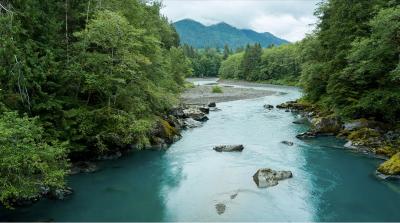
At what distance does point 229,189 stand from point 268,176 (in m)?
2.90

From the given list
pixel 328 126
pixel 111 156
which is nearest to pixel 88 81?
pixel 111 156

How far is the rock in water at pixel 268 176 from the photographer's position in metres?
24.0

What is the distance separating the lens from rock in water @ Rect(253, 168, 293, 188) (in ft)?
78.8

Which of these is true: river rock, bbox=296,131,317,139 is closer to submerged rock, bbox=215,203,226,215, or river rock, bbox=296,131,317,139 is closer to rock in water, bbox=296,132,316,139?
rock in water, bbox=296,132,316,139

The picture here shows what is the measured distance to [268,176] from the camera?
24812mm

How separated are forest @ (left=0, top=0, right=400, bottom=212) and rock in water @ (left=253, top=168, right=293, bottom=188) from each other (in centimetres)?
800

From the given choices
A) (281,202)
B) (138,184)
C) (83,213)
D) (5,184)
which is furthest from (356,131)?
(5,184)

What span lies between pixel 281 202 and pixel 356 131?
1712 centimetres

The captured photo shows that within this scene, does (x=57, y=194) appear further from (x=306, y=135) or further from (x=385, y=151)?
(x=306, y=135)

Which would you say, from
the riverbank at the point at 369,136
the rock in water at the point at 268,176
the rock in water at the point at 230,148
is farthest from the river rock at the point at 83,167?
the riverbank at the point at 369,136

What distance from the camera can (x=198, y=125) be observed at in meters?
46.3


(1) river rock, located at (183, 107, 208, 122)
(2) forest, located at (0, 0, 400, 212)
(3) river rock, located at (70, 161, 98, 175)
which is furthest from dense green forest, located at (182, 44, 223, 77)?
(3) river rock, located at (70, 161, 98, 175)

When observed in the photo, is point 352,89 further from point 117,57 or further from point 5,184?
point 5,184

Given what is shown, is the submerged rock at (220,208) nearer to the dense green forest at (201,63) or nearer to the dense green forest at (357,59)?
the dense green forest at (357,59)
